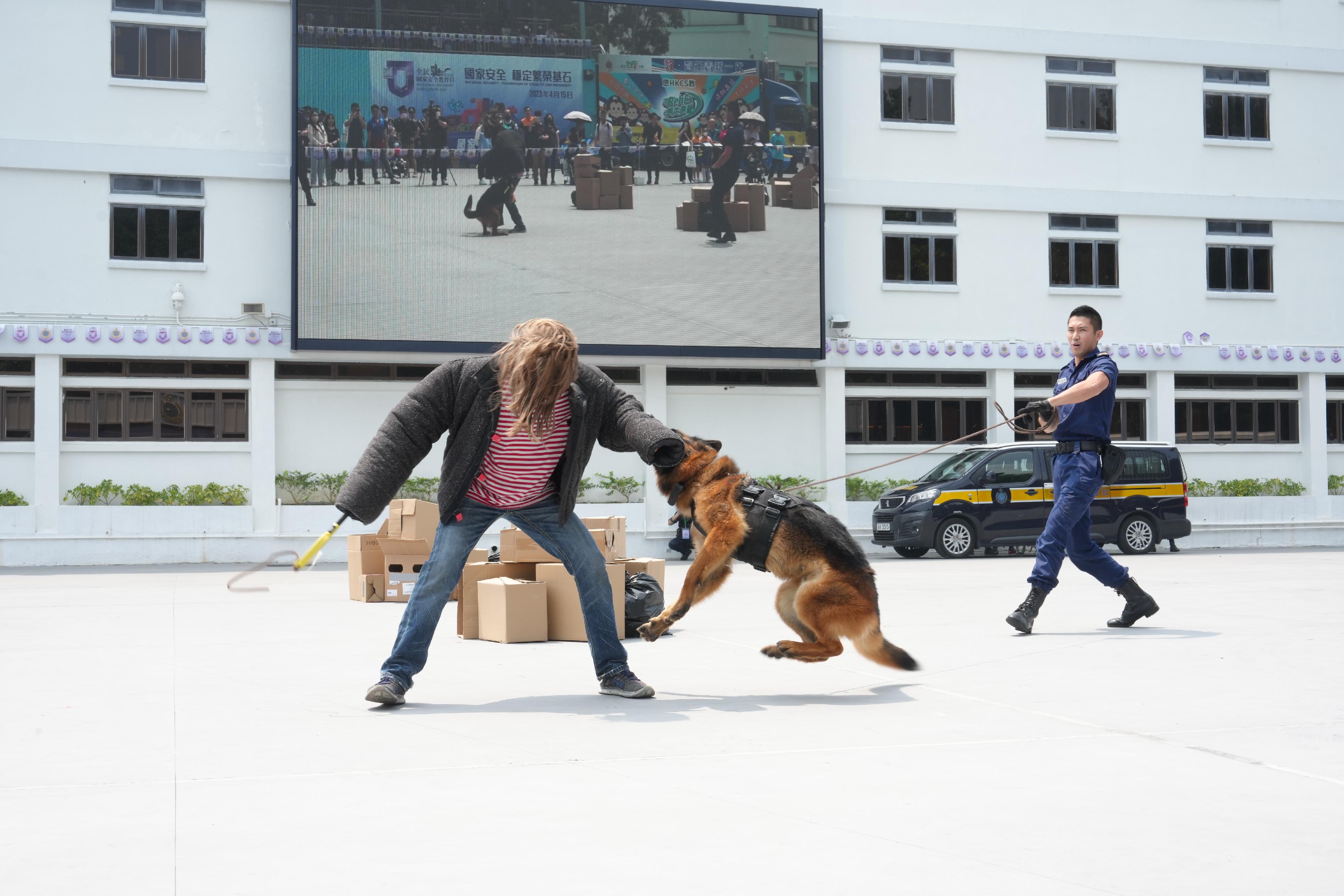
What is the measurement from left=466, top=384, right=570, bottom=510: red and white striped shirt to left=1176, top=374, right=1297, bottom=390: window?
2394cm

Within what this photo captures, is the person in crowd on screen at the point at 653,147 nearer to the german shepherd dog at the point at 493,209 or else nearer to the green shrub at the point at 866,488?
the german shepherd dog at the point at 493,209

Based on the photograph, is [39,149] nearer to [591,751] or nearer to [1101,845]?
[591,751]

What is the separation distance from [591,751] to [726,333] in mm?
19381

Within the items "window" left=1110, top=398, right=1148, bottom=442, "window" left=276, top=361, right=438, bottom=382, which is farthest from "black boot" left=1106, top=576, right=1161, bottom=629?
"window" left=1110, top=398, right=1148, bottom=442

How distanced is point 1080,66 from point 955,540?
11703mm

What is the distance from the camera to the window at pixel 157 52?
22.0 metres

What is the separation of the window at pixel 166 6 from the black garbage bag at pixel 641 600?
17677mm

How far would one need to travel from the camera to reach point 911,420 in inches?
1015

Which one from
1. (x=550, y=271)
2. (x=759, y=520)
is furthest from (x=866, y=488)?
(x=759, y=520)

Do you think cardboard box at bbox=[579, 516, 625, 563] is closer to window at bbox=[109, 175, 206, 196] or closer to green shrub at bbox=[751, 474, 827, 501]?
green shrub at bbox=[751, 474, 827, 501]

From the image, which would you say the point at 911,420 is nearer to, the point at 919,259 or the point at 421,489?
the point at 919,259

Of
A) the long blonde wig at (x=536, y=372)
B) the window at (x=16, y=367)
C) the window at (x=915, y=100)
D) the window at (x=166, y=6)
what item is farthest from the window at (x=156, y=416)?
the long blonde wig at (x=536, y=372)

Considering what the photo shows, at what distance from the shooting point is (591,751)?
4766 millimetres

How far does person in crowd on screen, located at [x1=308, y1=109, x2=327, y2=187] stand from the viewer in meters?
21.8
